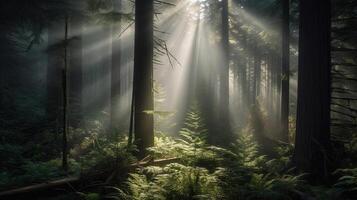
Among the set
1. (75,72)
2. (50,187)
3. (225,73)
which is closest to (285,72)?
(225,73)

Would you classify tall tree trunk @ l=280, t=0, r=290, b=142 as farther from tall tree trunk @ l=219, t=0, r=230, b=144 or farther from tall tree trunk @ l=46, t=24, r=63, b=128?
tall tree trunk @ l=46, t=24, r=63, b=128

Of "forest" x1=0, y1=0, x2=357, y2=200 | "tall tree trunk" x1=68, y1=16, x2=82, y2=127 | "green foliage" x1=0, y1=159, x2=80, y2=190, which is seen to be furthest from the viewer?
"tall tree trunk" x1=68, y1=16, x2=82, y2=127

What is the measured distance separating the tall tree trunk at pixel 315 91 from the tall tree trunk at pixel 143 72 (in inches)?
186

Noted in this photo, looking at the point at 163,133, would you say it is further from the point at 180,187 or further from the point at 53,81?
the point at 53,81

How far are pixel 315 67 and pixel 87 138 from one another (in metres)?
11.0

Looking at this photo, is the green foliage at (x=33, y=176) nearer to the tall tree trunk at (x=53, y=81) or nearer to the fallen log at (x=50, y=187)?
the fallen log at (x=50, y=187)

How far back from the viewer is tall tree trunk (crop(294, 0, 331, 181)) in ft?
28.4

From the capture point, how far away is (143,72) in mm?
10367

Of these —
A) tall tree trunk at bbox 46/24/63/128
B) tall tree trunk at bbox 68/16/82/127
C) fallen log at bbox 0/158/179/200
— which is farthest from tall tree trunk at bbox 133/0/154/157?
tall tree trunk at bbox 68/16/82/127

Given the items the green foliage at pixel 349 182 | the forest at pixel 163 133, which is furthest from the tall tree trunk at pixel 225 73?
the green foliage at pixel 349 182

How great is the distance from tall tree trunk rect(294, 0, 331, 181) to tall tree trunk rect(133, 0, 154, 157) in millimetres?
4719

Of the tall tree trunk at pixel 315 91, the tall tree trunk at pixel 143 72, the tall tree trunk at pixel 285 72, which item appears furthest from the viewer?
the tall tree trunk at pixel 285 72

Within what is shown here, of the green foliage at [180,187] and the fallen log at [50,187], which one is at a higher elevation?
the green foliage at [180,187]

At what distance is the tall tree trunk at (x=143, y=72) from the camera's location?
406 inches
